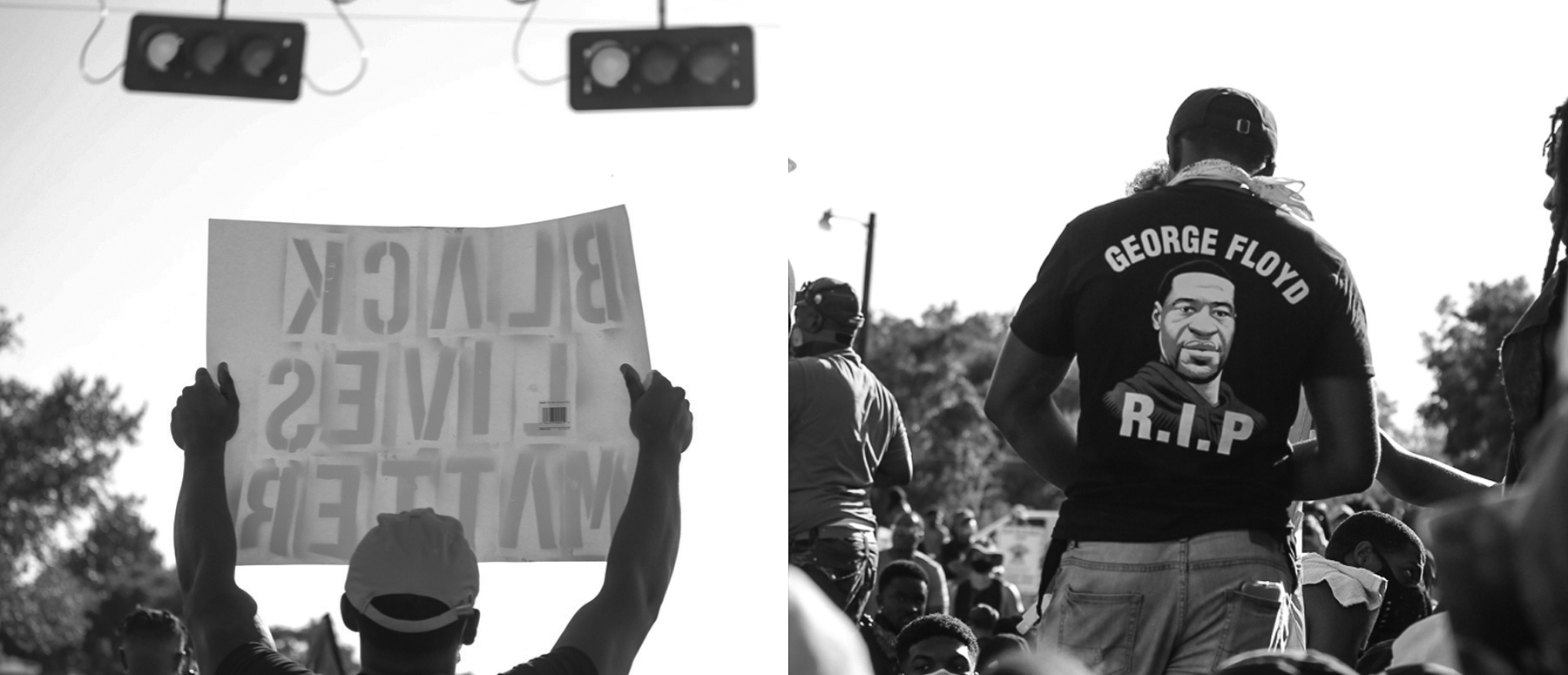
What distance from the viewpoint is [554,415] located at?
151 inches

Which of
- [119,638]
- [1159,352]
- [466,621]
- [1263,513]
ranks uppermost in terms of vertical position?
[1159,352]

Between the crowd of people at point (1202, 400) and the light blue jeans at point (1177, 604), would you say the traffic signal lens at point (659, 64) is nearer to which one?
the crowd of people at point (1202, 400)

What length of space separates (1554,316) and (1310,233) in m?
0.48

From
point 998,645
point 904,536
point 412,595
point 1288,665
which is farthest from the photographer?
point 904,536

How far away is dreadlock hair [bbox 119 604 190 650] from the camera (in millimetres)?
5719

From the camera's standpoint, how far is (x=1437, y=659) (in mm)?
2307

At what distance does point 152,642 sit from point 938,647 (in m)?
2.84

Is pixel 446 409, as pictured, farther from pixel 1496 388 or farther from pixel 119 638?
pixel 1496 388

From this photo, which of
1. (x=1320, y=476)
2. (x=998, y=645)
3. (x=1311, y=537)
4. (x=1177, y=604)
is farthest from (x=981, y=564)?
(x=1177, y=604)

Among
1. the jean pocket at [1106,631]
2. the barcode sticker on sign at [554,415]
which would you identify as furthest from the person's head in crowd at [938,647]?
the jean pocket at [1106,631]

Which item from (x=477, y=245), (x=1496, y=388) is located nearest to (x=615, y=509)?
(x=477, y=245)

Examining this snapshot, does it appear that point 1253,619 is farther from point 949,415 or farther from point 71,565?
point 949,415

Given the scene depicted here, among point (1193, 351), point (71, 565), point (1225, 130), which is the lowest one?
point (71, 565)

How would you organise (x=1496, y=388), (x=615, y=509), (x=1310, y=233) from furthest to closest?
(x=1496, y=388) → (x=615, y=509) → (x=1310, y=233)
